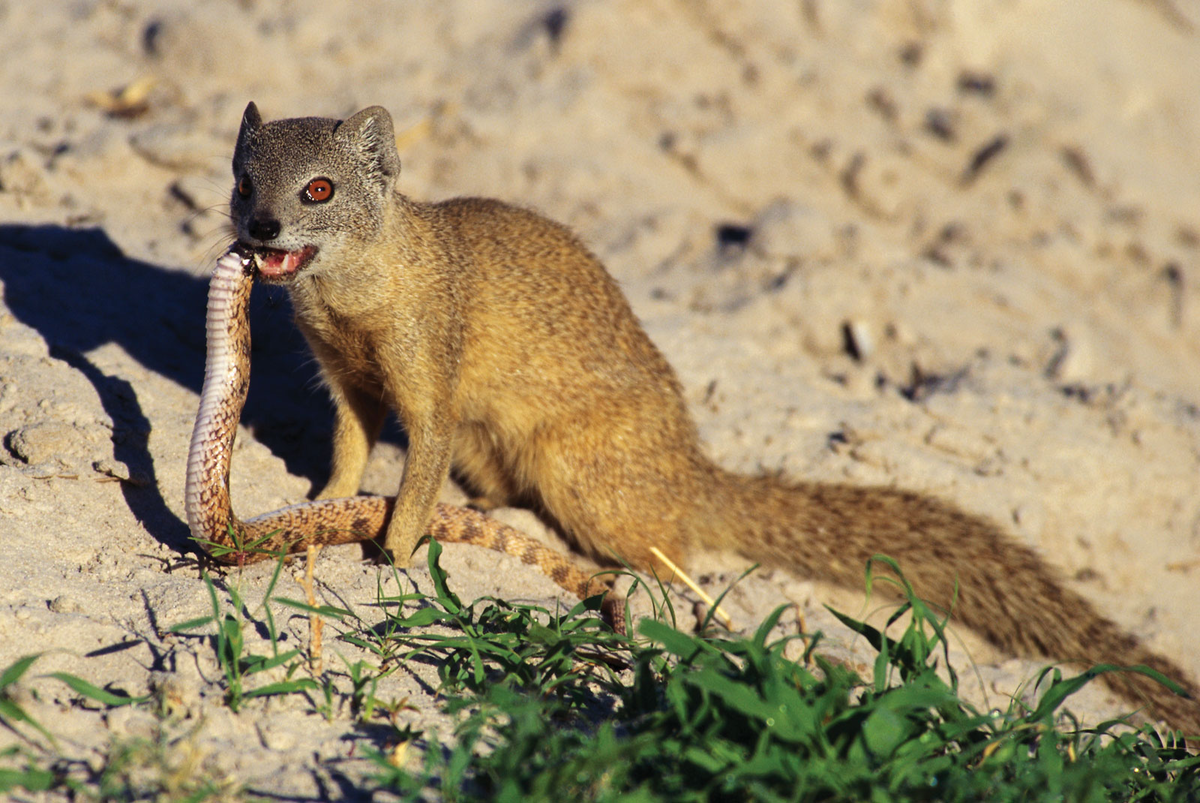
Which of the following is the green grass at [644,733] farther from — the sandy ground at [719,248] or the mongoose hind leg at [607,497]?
the mongoose hind leg at [607,497]

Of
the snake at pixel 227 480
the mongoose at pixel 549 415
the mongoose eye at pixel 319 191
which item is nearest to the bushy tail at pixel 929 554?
the mongoose at pixel 549 415

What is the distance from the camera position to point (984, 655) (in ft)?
11.0

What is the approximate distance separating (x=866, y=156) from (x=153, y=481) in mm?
4213

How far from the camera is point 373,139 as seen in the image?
2.87 metres

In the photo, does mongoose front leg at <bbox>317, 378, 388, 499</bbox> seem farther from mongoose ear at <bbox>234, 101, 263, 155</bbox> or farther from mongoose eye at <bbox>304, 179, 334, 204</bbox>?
mongoose ear at <bbox>234, 101, 263, 155</bbox>

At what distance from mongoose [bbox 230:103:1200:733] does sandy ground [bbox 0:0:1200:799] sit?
0.60ft

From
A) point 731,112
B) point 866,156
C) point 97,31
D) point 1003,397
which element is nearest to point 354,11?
point 97,31

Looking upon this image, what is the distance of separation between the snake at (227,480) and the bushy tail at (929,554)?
932 millimetres

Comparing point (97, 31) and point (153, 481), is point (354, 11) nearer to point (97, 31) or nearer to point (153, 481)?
point (97, 31)

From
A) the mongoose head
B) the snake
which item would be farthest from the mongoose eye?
the snake

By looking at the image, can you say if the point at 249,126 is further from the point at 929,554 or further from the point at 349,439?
the point at 929,554

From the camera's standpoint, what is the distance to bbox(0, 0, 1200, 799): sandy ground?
2.90 metres

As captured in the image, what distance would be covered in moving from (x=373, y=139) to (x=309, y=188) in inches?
12.8

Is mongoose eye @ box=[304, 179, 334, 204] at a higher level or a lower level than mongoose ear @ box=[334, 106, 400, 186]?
lower
